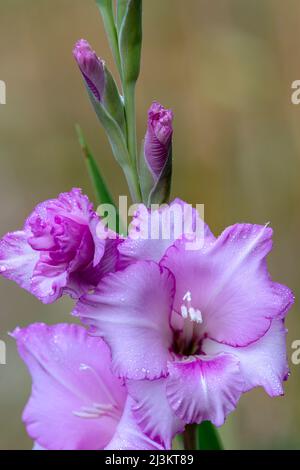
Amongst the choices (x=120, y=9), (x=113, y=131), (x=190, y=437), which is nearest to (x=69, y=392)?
(x=190, y=437)

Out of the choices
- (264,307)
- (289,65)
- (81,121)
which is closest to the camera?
(264,307)

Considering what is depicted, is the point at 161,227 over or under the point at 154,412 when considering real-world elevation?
over

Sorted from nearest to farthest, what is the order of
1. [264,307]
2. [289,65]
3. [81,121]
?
[264,307] < [289,65] < [81,121]

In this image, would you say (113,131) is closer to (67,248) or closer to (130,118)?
(130,118)

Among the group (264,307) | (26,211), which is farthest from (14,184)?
(264,307)

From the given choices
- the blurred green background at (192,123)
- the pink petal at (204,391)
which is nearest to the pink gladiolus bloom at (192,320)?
the pink petal at (204,391)
